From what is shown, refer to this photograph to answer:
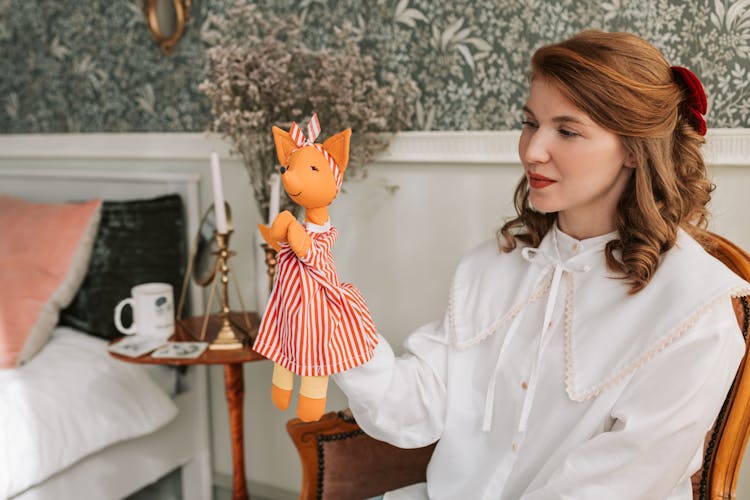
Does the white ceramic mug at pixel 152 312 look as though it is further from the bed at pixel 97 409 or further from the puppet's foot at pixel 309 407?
the puppet's foot at pixel 309 407

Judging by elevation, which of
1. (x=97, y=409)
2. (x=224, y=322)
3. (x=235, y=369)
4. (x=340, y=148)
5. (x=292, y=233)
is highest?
(x=340, y=148)

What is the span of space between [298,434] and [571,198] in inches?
29.3

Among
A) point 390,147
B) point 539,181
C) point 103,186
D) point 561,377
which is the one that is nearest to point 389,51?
point 390,147

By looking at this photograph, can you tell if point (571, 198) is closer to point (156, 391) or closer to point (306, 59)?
point (306, 59)

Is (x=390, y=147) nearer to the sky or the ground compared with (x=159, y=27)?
nearer to the ground

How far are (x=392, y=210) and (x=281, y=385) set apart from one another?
86cm

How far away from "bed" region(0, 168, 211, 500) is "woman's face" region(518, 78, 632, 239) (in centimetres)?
132

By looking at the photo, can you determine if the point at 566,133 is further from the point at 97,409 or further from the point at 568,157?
the point at 97,409

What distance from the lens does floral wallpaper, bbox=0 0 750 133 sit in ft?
4.91

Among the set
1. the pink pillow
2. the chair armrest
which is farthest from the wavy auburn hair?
the pink pillow

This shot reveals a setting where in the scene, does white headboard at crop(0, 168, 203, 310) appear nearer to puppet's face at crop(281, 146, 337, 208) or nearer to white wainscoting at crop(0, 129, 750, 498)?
white wainscoting at crop(0, 129, 750, 498)

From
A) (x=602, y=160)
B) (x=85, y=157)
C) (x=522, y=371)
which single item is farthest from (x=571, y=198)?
(x=85, y=157)

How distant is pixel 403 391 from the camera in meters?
1.32

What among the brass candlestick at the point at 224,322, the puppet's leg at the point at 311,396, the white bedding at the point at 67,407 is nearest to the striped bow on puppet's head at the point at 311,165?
the puppet's leg at the point at 311,396
